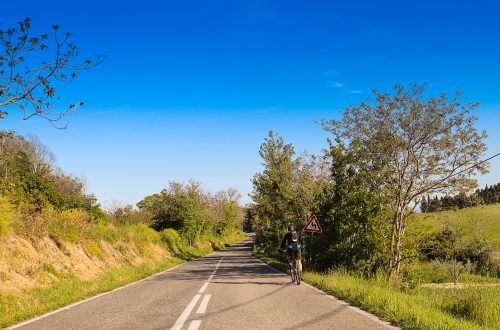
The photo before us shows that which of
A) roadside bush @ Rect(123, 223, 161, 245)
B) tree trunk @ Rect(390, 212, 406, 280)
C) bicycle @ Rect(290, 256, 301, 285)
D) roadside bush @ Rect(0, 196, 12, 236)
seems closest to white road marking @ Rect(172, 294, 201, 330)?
bicycle @ Rect(290, 256, 301, 285)

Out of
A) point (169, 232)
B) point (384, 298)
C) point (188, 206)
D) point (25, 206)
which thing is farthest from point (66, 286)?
point (188, 206)

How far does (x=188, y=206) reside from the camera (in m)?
44.4

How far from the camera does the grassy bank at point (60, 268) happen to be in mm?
9688

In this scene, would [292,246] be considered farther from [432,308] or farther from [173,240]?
[173,240]

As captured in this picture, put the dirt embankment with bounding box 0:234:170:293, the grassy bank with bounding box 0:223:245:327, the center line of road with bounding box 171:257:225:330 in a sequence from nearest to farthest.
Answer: the center line of road with bounding box 171:257:225:330, the grassy bank with bounding box 0:223:245:327, the dirt embankment with bounding box 0:234:170:293

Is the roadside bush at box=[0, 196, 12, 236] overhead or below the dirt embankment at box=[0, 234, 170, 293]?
overhead

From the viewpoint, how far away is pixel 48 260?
14.1 meters

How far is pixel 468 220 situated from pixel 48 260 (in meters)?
25.3

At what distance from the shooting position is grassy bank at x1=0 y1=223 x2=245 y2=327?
31.8 ft

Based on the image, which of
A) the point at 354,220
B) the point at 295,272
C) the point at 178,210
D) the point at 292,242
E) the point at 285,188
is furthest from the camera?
the point at 178,210

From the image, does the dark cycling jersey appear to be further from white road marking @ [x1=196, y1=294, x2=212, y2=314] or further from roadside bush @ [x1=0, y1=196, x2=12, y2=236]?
roadside bush @ [x1=0, y1=196, x2=12, y2=236]

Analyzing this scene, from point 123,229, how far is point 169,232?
45.9ft

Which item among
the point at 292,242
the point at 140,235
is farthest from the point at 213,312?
the point at 140,235

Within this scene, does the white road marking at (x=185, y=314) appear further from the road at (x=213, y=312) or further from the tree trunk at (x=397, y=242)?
the tree trunk at (x=397, y=242)
